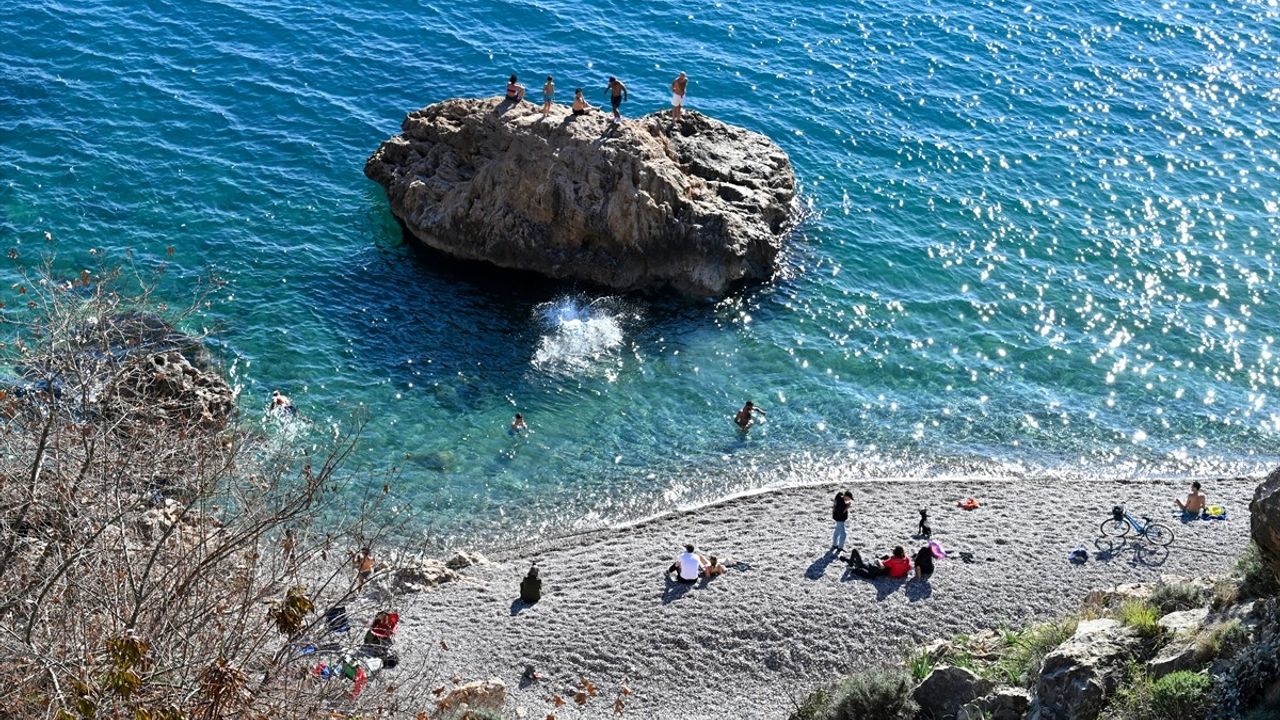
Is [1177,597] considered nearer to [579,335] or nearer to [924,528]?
[924,528]

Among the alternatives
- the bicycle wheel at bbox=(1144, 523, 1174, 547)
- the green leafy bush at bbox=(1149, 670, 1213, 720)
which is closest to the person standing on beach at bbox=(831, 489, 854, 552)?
the bicycle wheel at bbox=(1144, 523, 1174, 547)

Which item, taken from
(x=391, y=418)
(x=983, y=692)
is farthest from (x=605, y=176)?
(x=983, y=692)

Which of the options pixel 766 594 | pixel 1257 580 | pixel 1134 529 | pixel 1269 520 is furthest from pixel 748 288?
pixel 1269 520

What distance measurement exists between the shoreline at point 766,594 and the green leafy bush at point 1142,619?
18.4ft

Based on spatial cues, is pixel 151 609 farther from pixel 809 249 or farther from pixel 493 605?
pixel 809 249

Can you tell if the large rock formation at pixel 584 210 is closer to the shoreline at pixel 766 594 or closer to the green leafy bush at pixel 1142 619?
the shoreline at pixel 766 594

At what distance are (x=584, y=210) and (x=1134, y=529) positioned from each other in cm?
1879

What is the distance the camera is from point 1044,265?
42.2m

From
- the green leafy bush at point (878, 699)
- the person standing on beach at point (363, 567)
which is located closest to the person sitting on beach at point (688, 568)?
the green leafy bush at point (878, 699)

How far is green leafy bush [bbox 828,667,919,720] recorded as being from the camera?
20984 mm

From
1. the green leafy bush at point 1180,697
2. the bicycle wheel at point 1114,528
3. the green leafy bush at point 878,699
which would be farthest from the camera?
the bicycle wheel at point 1114,528

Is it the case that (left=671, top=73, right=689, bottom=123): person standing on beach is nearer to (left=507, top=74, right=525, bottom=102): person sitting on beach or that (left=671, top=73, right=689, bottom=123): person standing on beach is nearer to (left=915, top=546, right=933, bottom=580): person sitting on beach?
(left=507, top=74, right=525, bottom=102): person sitting on beach

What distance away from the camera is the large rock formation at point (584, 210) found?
38438 millimetres

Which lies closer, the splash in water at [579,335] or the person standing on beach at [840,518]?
the person standing on beach at [840,518]
